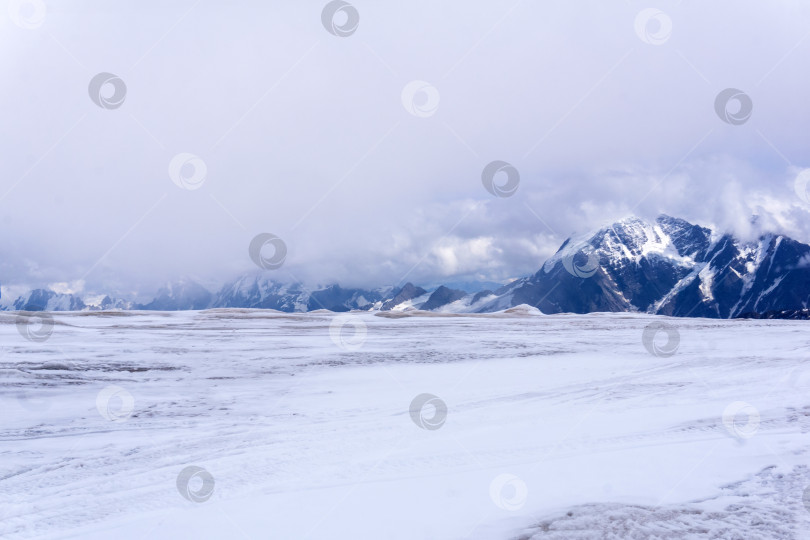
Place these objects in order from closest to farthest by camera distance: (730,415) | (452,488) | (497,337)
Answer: (452,488), (730,415), (497,337)

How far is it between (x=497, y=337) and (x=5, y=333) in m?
26.9

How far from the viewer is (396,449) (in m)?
9.30

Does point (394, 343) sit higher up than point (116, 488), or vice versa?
point (394, 343)

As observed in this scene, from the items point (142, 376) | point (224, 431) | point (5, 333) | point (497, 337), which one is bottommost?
point (224, 431)

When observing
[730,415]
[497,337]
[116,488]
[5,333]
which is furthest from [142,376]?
[497,337]

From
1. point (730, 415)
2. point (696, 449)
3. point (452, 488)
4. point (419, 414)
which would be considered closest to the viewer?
point (452, 488)

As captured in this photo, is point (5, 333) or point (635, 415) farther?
point (5, 333)

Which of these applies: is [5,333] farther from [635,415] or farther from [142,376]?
[635,415]

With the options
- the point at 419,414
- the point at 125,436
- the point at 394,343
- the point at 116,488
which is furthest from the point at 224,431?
the point at 394,343

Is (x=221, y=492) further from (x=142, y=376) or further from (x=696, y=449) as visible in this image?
(x=142, y=376)

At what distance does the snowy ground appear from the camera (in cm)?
652

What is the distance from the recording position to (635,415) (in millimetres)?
11430

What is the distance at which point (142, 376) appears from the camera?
16.0 m

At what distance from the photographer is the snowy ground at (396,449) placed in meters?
6.52
